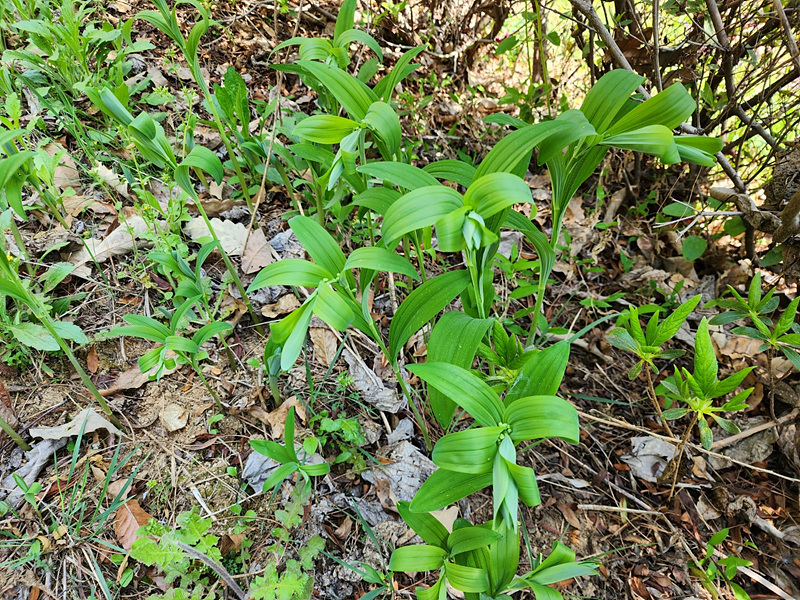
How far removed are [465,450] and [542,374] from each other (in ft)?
0.94

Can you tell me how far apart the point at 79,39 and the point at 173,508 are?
6.41 feet

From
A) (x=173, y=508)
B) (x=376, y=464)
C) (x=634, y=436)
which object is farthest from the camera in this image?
(x=634, y=436)

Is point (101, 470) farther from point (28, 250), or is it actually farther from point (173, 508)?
point (28, 250)

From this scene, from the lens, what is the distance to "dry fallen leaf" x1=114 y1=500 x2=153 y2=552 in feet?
4.37

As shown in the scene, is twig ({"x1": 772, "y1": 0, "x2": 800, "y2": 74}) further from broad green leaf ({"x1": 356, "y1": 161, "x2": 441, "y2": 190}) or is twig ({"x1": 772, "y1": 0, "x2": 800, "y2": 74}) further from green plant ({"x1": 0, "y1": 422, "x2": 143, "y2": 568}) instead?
green plant ({"x1": 0, "y1": 422, "x2": 143, "y2": 568})

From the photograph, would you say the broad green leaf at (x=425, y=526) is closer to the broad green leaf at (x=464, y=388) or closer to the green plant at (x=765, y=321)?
the broad green leaf at (x=464, y=388)

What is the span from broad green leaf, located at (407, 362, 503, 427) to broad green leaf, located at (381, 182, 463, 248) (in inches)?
10.5

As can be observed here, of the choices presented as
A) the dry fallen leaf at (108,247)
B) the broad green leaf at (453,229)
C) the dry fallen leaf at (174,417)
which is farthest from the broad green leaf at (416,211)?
the dry fallen leaf at (108,247)

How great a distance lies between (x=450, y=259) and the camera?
2234mm

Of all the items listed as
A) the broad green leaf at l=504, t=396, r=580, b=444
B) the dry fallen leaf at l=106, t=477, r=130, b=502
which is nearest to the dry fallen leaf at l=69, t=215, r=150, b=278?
the dry fallen leaf at l=106, t=477, r=130, b=502

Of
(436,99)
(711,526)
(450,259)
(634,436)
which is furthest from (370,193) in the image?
(436,99)

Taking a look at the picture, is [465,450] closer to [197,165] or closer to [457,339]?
[457,339]

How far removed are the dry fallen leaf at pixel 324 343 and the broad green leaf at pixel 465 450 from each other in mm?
966

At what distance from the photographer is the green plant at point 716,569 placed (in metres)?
1.43
